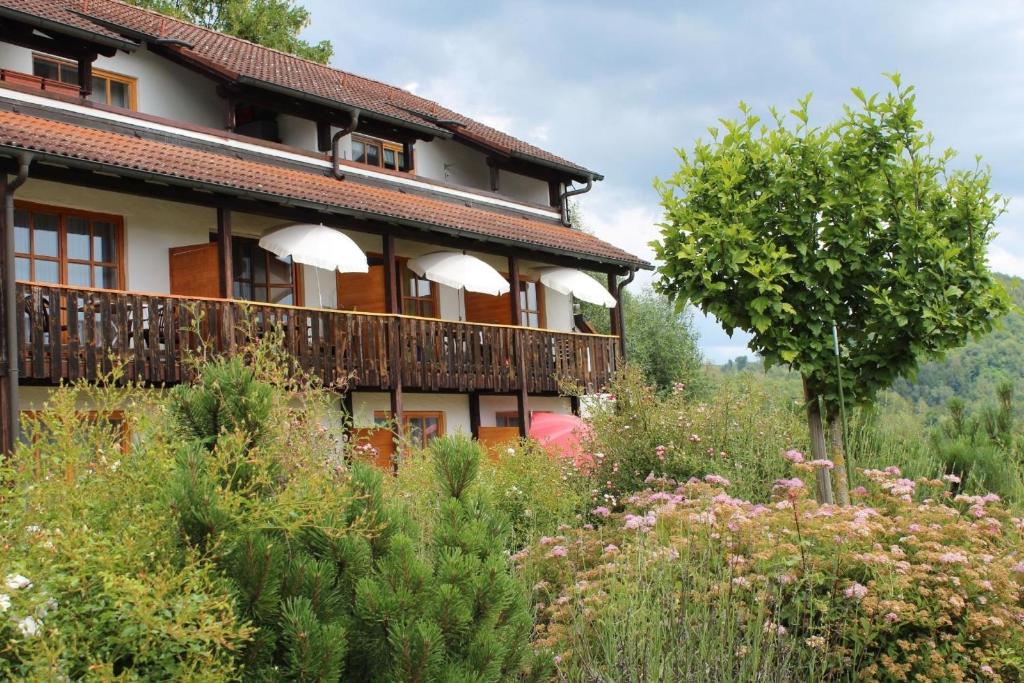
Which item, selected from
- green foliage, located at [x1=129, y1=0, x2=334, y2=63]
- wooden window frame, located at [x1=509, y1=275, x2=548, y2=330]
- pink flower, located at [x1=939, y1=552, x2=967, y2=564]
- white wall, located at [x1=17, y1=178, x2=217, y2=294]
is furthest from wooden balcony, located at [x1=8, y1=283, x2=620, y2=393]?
green foliage, located at [x1=129, y1=0, x2=334, y2=63]

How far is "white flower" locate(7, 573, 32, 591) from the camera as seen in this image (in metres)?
3.49

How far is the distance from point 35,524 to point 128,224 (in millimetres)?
11462

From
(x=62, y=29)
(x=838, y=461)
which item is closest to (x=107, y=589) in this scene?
(x=838, y=461)

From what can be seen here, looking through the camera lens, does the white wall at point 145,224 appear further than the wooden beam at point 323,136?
No

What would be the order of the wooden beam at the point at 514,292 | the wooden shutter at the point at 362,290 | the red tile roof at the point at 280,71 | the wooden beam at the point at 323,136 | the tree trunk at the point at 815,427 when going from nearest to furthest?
the tree trunk at the point at 815,427 < the red tile roof at the point at 280,71 < the wooden shutter at the point at 362,290 < the wooden beam at the point at 323,136 < the wooden beam at the point at 514,292

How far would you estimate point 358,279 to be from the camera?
1786cm

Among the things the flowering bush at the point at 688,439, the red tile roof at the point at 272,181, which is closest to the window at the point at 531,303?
the red tile roof at the point at 272,181

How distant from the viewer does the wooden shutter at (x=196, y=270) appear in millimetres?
14875

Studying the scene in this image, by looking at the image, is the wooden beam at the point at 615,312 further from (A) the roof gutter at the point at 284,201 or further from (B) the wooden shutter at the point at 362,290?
(B) the wooden shutter at the point at 362,290

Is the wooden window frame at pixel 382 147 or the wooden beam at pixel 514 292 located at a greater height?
the wooden window frame at pixel 382 147

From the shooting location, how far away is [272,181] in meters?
15.5

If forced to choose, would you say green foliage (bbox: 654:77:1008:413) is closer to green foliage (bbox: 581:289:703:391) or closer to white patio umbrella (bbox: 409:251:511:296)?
white patio umbrella (bbox: 409:251:511:296)

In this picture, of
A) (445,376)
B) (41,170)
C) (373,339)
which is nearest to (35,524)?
(41,170)

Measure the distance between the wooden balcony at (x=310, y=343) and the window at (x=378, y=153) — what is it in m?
3.62
